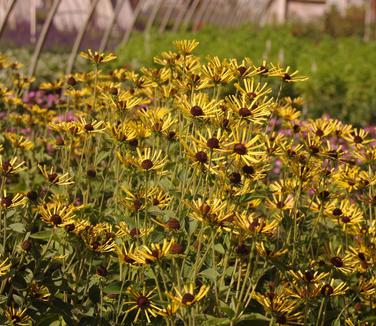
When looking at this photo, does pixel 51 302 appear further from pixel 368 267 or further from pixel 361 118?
pixel 361 118

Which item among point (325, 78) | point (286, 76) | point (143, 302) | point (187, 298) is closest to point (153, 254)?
point (187, 298)

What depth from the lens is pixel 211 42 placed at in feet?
43.3

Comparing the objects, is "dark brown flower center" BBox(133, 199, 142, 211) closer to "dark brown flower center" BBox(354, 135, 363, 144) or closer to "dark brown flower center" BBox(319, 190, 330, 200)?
"dark brown flower center" BBox(319, 190, 330, 200)

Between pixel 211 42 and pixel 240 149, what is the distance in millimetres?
11518

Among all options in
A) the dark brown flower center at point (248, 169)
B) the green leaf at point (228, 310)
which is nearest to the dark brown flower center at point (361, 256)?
the dark brown flower center at point (248, 169)

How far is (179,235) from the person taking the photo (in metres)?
2.12

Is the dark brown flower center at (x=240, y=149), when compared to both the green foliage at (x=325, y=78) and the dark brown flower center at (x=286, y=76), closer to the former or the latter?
the dark brown flower center at (x=286, y=76)

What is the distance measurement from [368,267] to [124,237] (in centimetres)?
92

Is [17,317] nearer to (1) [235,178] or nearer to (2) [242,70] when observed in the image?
(1) [235,178]

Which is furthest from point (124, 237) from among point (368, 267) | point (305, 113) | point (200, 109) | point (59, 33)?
point (59, 33)

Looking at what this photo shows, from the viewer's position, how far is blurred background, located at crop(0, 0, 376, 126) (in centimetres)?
824

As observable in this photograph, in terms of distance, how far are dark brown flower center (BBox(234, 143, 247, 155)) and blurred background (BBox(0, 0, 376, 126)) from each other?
9.26 ft

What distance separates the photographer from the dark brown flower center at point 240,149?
1.93 meters

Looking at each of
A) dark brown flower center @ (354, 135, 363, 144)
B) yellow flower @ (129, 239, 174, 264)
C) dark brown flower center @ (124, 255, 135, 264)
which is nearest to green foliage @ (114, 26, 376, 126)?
dark brown flower center @ (354, 135, 363, 144)
